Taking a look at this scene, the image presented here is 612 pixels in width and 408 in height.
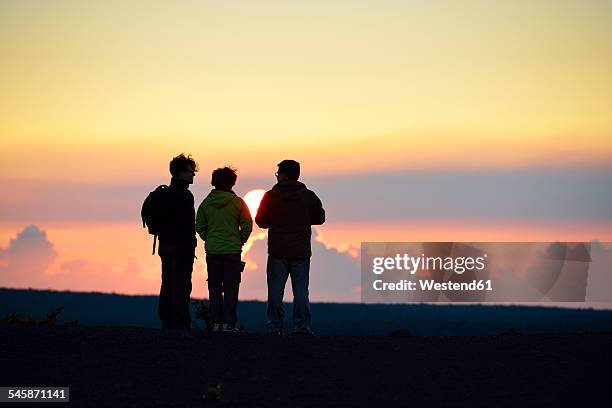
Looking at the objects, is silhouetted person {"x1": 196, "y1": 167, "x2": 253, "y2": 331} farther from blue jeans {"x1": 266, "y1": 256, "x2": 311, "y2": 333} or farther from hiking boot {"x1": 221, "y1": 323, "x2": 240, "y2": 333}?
blue jeans {"x1": 266, "y1": 256, "x2": 311, "y2": 333}

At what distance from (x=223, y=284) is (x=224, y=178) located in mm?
1526

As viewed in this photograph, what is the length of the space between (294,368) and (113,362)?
2204mm

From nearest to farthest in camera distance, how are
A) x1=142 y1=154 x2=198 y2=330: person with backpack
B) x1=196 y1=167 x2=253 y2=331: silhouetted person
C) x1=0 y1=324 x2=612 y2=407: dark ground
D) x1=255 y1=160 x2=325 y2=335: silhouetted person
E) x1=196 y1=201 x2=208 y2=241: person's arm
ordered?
x1=0 y1=324 x2=612 y2=407: dark ground, x1=255 y1=160 x2=325 y2=335: silhouetted person, x1=196 y1=167 x2=253 y2=331: silhouetted person, x1=196 y1=201 x2=208 y2=241: person's arm, x1=142 y1=154 x2=198 y2=330: person with backpack

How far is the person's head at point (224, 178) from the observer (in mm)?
18062

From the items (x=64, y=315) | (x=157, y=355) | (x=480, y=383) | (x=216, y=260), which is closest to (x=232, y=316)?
(x=216, y=260)

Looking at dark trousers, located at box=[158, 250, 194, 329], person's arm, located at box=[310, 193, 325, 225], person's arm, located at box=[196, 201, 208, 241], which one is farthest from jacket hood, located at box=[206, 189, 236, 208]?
person's arm, located at box=[310, 193, 325, 225]

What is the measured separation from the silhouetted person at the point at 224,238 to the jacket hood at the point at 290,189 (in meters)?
0.59

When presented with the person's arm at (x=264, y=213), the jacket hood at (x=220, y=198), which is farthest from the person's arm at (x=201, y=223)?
the person's arm at (x=264, y=213)

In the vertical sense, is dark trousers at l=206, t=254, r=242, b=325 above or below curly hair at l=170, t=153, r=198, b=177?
below

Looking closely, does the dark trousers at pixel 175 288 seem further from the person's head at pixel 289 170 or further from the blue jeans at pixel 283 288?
the person's head at pixel 289 170

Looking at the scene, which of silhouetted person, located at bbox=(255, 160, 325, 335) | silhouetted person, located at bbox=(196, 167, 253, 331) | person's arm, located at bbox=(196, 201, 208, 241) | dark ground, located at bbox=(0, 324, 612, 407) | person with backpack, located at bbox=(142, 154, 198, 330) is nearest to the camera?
dark ground, located at bbox=(0, 324, 612, 407)

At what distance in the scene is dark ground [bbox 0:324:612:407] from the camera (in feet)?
44.9

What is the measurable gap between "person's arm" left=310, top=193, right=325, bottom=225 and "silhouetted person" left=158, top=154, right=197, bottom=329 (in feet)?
5.89

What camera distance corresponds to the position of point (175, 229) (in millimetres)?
18453
